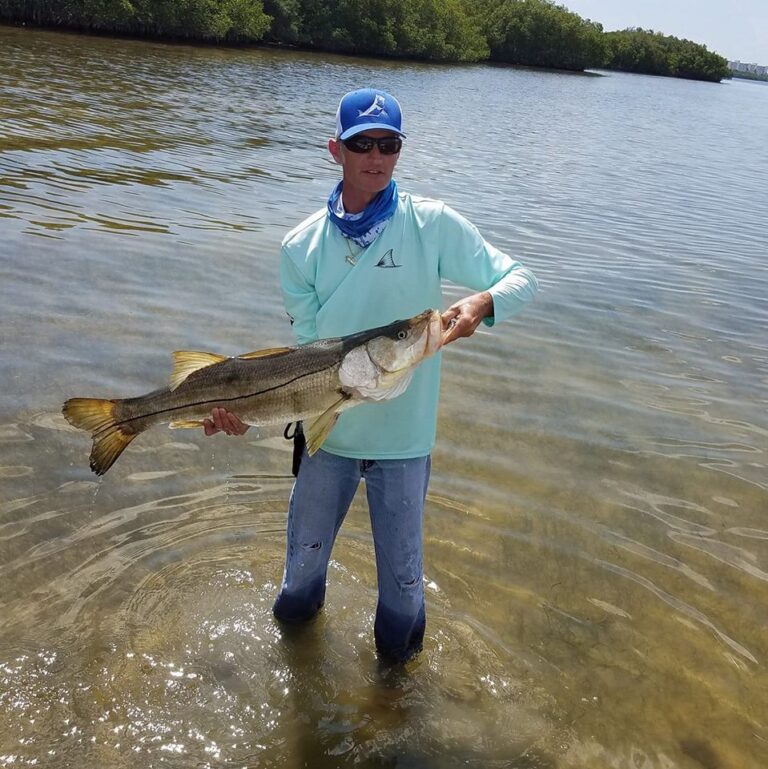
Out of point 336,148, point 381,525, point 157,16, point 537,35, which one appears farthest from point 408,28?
point 381,525

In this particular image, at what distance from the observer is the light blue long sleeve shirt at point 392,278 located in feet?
12.1

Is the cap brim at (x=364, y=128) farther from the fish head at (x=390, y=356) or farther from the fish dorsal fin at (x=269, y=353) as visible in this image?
the fish dorsal fin at (x=269, y=353)

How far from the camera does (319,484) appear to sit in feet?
12.9

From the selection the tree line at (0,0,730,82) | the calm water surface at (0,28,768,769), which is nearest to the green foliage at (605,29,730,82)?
the tree line at (0,0,730,82)

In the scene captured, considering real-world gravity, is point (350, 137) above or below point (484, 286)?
above

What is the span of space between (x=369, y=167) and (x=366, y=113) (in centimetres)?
25

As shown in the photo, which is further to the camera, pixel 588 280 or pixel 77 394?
pixel 588 280

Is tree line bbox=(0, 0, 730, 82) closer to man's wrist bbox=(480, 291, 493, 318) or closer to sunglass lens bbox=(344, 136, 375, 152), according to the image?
sunglass lens bbox=(344, 136, 375, 152)

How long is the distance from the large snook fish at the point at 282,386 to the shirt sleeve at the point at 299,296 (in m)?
0.25

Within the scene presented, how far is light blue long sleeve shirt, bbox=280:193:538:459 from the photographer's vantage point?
368 centimetres

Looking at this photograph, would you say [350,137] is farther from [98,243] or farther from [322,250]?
[98,243]

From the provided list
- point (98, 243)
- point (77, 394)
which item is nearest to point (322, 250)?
point (77, 394)

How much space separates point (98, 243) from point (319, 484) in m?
8.54

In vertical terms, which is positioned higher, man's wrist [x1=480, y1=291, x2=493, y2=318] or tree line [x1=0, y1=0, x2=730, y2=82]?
tree line [x1=0, y1=0, x2=730, y2=82]
